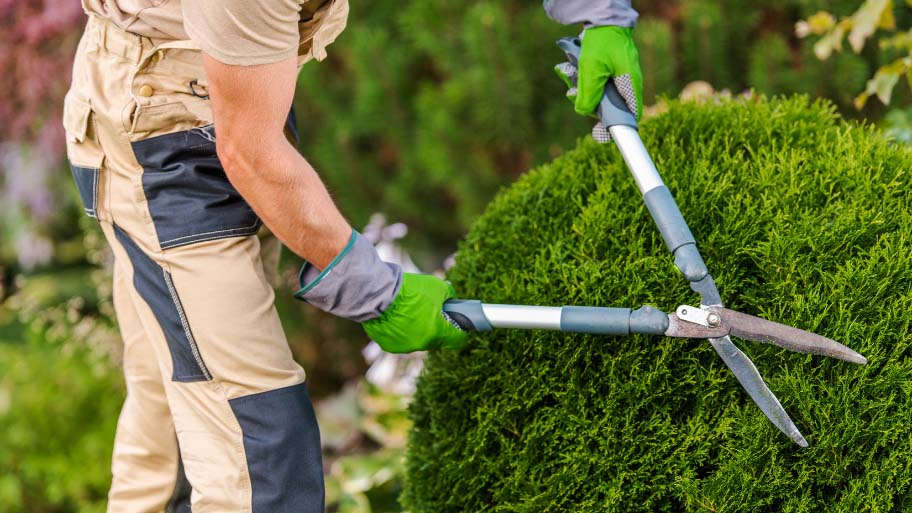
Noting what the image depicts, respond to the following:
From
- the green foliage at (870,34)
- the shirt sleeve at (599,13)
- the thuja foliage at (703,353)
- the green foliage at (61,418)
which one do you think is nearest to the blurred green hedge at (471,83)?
the green foliage at (870,34)

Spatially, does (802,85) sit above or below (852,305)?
below

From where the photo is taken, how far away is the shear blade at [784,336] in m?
1.64

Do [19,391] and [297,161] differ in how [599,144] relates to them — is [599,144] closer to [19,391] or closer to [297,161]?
[297,161]

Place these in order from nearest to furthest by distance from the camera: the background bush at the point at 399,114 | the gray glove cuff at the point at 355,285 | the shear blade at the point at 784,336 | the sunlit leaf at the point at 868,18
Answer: the shear blade at the point at 784,336
the gray glove cuff at the point at 355,285
the sunlit leaf at the point at 868,18
the background bush at the point at 399,114

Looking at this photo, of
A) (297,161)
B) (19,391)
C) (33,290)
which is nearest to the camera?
(297,161)

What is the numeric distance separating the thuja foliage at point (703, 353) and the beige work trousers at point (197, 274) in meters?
0.41

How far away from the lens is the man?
1.80m

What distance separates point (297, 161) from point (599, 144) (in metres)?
0.85

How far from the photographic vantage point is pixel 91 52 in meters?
1.95

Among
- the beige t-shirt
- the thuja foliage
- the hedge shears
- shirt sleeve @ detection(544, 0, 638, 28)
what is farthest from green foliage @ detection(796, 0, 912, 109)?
the beige t-shirt

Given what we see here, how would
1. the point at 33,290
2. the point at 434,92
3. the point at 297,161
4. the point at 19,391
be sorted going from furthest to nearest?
1. the point at 33,290
2. the point at 19,391
3. the point at 434,92
4. the point at 297,161

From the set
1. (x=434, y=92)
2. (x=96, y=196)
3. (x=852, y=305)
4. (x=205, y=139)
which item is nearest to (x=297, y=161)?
(x=205, y=139)

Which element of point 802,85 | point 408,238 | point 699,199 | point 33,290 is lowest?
point 33,290

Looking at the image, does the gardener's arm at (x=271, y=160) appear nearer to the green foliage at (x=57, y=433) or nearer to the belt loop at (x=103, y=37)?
the belt loop at (x=103, y=37)
